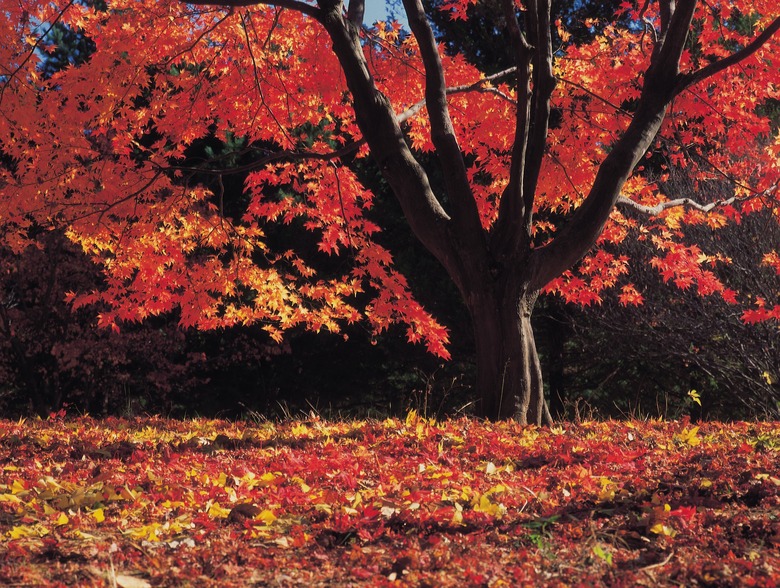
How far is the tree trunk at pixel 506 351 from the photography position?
22.5 ft

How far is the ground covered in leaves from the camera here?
8.66 feet

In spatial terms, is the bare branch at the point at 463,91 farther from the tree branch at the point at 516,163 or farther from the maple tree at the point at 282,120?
the tree branch at the point at 516,163

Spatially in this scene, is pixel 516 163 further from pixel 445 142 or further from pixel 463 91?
pixel 463 91

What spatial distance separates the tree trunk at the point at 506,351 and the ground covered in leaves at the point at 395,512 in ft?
4.88

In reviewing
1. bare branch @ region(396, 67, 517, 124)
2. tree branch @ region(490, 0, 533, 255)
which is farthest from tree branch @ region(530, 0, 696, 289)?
bare branch @ region(396, 67, 517, 124)

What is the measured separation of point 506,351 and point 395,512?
3.74m

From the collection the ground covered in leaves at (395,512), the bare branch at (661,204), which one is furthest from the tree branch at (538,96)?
the ground covered in leaves at (395,512)

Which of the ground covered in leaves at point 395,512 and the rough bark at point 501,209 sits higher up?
the rough bark at point 501,209

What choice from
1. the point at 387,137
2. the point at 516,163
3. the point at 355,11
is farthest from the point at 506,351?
the point at 355,11

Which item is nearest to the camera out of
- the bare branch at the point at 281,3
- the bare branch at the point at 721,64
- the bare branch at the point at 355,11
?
the bare branch at the point at 721,64

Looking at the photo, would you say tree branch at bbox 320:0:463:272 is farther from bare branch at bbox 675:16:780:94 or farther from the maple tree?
bare branch at bbox 675:16:780:94

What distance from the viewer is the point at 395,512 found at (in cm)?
328

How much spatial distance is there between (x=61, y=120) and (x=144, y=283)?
2266mm

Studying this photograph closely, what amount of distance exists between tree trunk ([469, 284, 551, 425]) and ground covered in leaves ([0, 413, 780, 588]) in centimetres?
149
